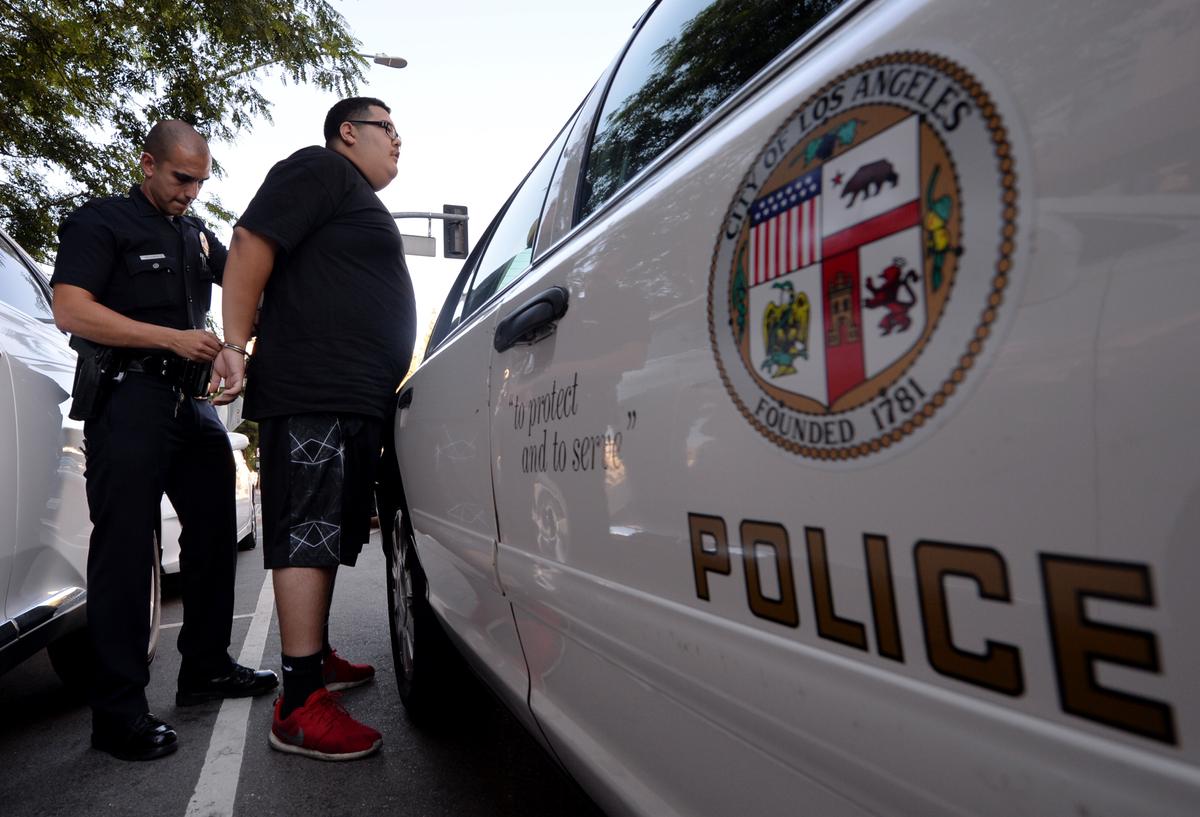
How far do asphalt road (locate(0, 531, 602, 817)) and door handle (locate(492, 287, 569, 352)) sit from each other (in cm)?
88

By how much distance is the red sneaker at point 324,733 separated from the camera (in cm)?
240

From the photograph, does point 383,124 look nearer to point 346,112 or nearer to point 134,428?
point 346,112

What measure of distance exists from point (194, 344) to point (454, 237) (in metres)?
9.60

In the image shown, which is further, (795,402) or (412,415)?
(412,415)

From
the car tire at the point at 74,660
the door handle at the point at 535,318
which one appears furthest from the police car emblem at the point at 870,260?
the car tire at the point at 74,660

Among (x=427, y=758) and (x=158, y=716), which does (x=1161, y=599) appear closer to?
(x=427, y=758)

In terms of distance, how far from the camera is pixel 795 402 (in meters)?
0.84

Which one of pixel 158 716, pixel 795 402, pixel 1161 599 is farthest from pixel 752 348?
pixel 158 716

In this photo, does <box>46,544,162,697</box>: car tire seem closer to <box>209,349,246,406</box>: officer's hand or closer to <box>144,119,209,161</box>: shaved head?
<box>209,349,246,406</box>: officer's hand

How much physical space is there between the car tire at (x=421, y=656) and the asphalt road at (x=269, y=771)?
3.5 inches

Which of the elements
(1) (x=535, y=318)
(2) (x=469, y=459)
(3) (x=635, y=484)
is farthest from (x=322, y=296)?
(3) (x=635, y=484)

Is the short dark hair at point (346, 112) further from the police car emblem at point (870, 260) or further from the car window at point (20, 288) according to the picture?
the police car emblem at point (870, 260)

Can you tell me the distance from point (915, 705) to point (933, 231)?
378 mm

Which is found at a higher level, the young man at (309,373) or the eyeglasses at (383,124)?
the eyeglasses at (383,124)
